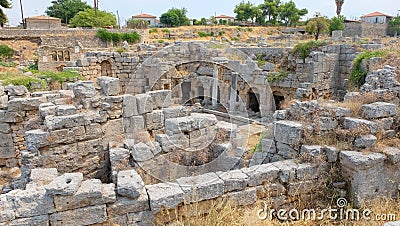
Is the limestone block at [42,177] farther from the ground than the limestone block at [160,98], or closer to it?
closer to it

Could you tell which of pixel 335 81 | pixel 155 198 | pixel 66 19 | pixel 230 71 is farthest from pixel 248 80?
pixel 66 19

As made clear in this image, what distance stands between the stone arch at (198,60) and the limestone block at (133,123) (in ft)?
31.0

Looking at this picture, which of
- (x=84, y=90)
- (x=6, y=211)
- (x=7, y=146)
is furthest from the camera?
(x=7, y=146)

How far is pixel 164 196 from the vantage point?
15.0ft

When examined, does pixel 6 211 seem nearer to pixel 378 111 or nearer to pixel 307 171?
pixel 307 171

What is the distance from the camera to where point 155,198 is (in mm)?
4535

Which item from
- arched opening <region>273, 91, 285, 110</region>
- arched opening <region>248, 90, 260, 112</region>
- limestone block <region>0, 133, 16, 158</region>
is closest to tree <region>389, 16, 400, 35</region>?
arched opening <region>273, 91, 285, 110</region>

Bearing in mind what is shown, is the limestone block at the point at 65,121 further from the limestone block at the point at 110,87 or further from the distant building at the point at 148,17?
the distant building at the point at 148,17

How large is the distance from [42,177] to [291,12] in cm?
6244

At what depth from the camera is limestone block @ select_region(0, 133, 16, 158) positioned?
29.5ft

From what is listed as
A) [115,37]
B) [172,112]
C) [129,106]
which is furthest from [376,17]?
[129,106]

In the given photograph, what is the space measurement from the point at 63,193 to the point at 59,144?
9.12ft

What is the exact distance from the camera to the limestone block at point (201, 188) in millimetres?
4770

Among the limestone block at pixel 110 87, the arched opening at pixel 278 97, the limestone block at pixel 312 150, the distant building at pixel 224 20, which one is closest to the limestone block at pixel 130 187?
the limestone block at pixel 312 150
